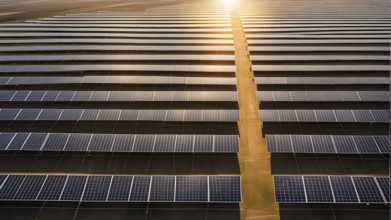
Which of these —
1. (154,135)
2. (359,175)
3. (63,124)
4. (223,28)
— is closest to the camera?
(359,175)

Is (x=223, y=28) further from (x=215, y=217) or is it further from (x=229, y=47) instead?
(x=215, y=217)

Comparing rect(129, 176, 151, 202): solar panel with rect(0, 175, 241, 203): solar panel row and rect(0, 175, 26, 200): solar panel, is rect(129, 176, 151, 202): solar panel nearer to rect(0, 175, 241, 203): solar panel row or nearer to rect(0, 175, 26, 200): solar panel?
rect(0, 175, 241, 203): solar panel row

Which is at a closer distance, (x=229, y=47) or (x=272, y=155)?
(x=272, y=155)

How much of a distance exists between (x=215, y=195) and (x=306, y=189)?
669cm

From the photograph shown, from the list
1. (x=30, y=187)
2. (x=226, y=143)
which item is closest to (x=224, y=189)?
(x=226, y=143)

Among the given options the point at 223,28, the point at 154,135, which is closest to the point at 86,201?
the point at 154,135

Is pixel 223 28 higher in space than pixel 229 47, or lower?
higher

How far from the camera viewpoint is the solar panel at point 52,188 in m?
19.1

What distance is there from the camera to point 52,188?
1953 centimetres

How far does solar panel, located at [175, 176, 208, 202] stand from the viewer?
1884 cm

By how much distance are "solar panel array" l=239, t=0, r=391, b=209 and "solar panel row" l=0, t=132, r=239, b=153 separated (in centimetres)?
469

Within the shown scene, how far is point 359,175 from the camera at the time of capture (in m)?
21.0

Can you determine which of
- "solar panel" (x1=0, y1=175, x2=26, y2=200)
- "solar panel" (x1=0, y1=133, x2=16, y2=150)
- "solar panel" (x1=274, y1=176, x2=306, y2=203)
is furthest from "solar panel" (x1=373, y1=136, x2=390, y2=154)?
"solar panel" (x1=0, y1=133, x2=16, y2=150)

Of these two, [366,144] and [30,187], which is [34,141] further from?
[366,144]
